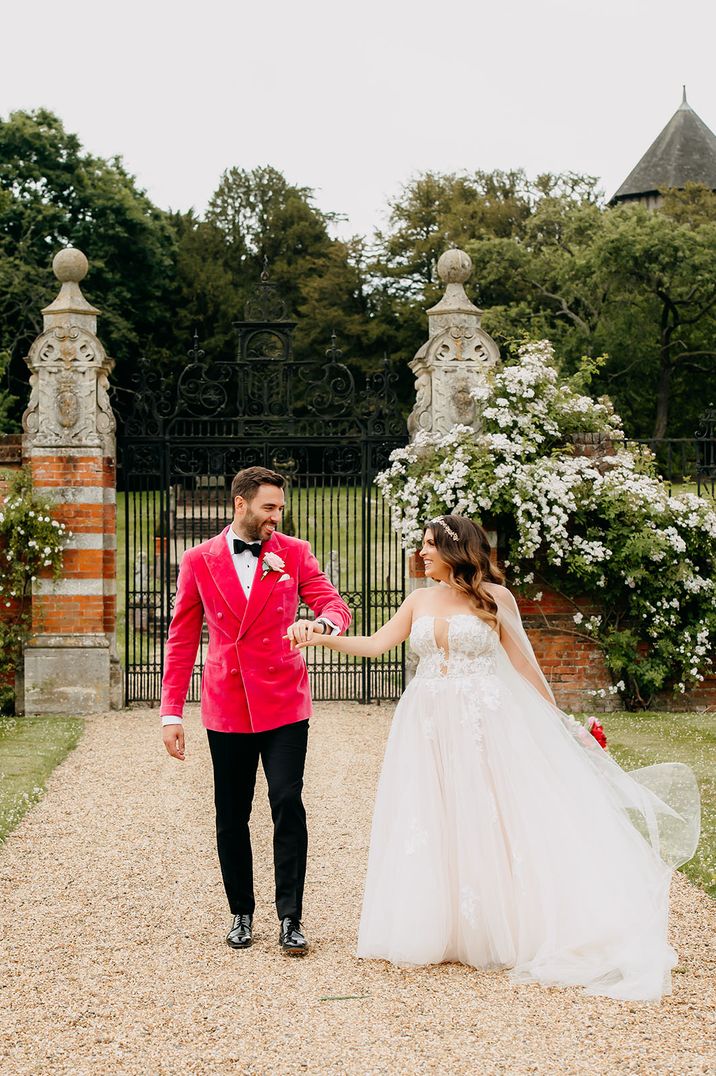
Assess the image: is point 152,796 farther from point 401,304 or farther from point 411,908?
point 401,304

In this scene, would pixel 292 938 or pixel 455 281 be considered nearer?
pixel 292 938

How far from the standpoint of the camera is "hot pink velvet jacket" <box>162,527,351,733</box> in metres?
4.52

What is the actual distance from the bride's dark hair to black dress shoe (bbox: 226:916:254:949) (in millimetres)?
1532

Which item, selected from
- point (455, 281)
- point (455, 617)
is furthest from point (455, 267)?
point (455, 617)

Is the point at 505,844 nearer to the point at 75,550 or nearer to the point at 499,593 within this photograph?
the point at 499,593

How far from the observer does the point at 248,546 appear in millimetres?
4617

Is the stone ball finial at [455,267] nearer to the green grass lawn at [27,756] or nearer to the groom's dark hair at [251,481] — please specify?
the green grass lawn at [27,756]

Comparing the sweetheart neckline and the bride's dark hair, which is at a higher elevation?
the bride's dark hair

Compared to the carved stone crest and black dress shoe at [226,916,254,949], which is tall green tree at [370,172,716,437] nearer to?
the carved stone crest

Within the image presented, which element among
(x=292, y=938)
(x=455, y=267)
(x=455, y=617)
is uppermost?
(x=455, y=267)

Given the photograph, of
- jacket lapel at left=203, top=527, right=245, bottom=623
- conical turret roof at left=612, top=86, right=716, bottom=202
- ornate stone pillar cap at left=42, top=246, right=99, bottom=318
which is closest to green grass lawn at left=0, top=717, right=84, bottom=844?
jacket lapel at left=203, top=527, right=245, bottom=623

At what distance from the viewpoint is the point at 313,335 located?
35.5 meters

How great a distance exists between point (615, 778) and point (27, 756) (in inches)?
201

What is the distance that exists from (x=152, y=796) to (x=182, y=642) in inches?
124
